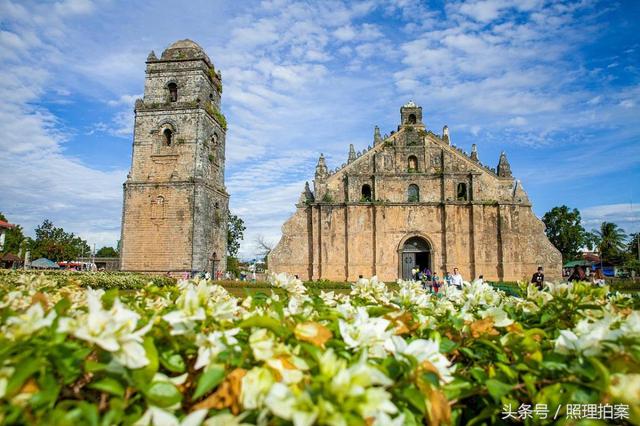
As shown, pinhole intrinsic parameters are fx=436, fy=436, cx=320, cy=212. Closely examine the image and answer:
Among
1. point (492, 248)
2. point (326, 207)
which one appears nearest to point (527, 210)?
point (492, 248)

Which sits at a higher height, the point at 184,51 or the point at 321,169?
the point at 184,51

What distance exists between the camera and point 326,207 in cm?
2850

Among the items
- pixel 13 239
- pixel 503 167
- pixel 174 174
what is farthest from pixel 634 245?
pixel 13 239

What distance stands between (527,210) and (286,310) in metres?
29.4

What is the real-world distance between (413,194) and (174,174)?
51.7 ft

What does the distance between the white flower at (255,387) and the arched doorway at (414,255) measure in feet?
89.0

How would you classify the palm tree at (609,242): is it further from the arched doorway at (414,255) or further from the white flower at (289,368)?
the white flower at (289,368)

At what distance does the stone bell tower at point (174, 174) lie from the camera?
27.5 meters

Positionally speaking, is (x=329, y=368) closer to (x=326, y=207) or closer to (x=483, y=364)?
(x=483, y=364)

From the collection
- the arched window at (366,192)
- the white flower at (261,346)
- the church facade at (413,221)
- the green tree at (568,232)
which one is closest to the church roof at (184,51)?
the church facade at (413,221)

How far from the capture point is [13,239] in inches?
2015

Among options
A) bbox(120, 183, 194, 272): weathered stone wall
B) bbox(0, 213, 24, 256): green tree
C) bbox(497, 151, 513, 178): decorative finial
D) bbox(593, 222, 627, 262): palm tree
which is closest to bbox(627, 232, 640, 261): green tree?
bbox(593, 222, 627, 262): palm tree

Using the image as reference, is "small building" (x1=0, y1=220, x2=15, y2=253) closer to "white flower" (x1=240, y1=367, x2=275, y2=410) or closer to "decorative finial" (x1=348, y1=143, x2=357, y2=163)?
"decorative finial" (x1=348, y1=143, x2=357, y2=163)

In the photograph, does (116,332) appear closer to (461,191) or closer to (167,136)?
(461,191)
